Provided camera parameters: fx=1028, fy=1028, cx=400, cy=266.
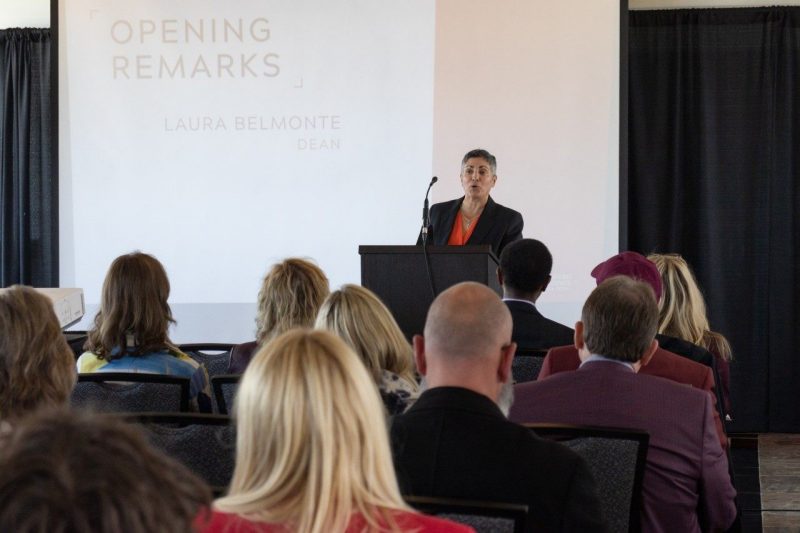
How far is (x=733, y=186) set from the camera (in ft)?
21.1

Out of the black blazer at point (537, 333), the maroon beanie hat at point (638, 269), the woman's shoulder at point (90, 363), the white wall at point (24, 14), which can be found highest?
the white wall at point (24, 14)

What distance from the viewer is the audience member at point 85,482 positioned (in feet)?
1.91

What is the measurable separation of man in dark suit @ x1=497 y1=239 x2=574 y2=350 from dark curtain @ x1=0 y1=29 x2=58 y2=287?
4.10m

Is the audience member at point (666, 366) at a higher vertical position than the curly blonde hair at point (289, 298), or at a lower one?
lower

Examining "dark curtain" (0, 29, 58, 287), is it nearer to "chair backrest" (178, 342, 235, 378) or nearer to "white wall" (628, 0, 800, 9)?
"chair backrest" (178, 342, 235, 378)

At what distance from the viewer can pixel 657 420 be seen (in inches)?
89.3

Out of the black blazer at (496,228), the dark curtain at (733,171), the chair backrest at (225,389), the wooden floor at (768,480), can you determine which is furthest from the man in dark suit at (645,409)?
the dark curtain at (733,171)

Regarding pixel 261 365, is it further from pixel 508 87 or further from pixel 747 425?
pixel 747 425

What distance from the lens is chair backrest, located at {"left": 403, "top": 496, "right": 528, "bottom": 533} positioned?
1.42 m

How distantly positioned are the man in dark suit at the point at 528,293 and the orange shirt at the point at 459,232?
1.25m

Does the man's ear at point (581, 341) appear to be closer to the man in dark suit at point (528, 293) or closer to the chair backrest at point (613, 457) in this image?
the chair backrest at point (613, 457)

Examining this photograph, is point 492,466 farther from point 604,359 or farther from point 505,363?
point 604,359

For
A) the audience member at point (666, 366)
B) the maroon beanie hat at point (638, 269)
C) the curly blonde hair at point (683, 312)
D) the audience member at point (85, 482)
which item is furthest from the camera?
the curly blonde hair at point (683, 312)

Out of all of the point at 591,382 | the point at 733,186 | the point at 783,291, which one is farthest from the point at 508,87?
the point at 591,382
